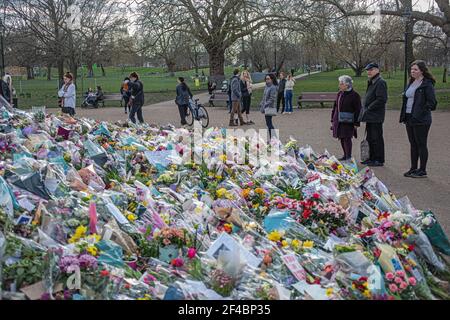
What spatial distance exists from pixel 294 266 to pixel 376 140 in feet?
19.2

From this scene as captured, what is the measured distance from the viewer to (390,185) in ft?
24.5

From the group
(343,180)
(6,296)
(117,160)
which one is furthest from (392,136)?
(6,296)

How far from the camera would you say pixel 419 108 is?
7.86 meters

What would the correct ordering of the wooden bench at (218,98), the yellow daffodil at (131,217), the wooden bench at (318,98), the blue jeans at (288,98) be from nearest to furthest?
1. the yellow daffodil at (131,217)
2. the blue jeans at (288,98)
3. the wooden bench at (318,98)
4. the wooden bench at (218,98)

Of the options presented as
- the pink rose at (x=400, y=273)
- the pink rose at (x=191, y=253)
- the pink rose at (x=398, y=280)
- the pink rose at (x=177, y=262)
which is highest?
the pink rose at (x=191, y=253)

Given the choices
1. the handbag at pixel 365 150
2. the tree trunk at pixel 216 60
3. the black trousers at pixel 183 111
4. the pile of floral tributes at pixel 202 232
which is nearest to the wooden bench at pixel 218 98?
the tree trunk at pixel 216 60

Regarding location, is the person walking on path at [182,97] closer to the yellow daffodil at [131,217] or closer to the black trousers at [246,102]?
the black trousers at [246,102]

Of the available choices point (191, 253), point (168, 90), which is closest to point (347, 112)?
point (191, 253)

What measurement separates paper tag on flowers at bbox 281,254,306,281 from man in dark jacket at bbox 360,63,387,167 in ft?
18.5

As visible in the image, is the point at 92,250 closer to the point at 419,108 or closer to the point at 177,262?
the point at 177,262

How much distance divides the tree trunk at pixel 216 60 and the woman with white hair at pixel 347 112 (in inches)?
756

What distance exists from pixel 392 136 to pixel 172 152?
292 inches

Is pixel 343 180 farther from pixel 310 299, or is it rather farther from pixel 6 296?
pixel 6 296

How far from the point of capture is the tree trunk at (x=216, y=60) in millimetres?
27922
